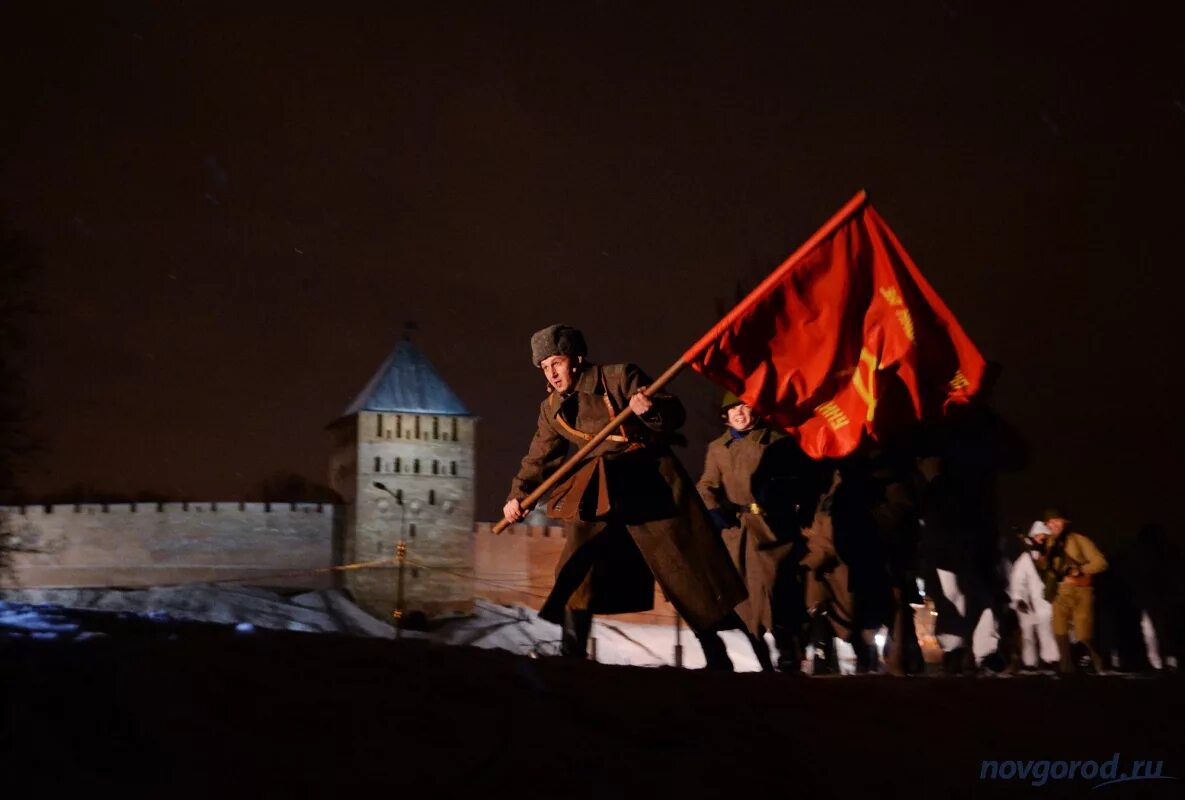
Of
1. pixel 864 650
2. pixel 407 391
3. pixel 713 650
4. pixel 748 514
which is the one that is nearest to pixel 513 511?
pixel 713 650

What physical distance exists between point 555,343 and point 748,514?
8.09ft

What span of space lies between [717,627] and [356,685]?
266cm

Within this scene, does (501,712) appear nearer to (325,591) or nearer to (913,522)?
(913,522)

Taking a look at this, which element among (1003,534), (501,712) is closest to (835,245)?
(501,712)

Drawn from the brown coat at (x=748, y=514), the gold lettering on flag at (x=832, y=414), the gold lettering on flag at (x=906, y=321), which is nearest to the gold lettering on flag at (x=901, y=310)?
the gold lettering on flag at (x=906, y=321)

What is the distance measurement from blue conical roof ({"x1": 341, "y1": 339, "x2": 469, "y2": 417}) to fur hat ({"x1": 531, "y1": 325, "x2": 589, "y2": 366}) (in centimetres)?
5488

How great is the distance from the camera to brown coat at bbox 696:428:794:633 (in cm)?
881

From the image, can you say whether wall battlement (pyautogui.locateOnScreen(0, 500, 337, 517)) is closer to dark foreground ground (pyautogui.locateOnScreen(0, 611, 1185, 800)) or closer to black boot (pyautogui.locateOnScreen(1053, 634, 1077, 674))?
black boot (pyautogui.locateOnScreen(1053, 634, 1077, 674))

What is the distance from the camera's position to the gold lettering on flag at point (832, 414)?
24.0ft

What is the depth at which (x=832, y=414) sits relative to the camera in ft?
24.1

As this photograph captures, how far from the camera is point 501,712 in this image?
463 centimetres

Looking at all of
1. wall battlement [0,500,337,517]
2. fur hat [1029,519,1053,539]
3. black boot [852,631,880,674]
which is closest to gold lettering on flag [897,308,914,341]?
black boot [852,631,880,674]

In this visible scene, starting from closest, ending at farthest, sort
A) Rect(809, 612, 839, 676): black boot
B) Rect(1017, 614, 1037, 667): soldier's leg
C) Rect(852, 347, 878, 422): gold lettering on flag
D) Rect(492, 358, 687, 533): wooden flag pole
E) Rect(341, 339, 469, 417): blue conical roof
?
Rect(492, 358, 687, 533): wooden flag pole
Rect(852, 347, 878, 422): gold lettering on flag
Rect(809, 612, 839, 676): black boot
Rect(1017, 614, 1037, 667): soldier's leg
Rect(341, 339, 469, 417): blue conical roof

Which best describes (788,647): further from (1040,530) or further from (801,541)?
(1040,530)
